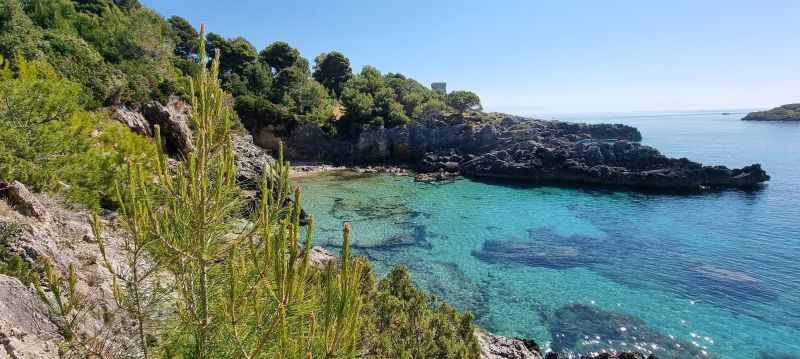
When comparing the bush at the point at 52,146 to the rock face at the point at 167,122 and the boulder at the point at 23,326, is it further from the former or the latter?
the rock face at the point at 167,122

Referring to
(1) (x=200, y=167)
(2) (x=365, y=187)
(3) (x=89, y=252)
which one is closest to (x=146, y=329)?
(1) (x=200, y=167)

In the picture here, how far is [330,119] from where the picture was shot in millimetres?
50969

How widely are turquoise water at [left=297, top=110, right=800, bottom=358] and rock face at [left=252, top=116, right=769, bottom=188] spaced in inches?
130

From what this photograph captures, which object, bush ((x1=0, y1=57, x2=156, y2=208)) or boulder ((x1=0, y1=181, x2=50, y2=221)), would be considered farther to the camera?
bush ((x1=0, y1=57, x2=156, y2=208))

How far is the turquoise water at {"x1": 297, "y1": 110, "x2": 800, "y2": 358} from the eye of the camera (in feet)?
47.1

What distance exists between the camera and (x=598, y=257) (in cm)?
2128

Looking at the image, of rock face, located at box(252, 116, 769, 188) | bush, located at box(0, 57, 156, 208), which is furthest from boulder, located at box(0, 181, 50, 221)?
rock face, located at box(252, 116, 769, 188)

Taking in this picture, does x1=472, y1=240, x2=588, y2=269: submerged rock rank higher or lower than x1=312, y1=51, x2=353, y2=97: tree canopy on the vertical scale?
lower

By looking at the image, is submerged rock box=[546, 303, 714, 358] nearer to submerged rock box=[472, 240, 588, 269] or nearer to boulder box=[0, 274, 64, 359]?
submerged rock box=[472, 240, 588, 269]

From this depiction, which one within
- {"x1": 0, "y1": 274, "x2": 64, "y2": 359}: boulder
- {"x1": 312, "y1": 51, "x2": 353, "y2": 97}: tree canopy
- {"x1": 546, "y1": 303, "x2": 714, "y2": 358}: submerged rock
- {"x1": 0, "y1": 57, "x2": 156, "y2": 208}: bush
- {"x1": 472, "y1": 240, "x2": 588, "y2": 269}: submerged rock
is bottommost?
{"x1": 546, "y1": 303, "x2": 714, "y2": 358}: submerged rock

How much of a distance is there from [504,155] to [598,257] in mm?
25442

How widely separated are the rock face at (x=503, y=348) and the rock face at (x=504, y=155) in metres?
32.2

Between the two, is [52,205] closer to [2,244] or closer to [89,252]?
[89,252]

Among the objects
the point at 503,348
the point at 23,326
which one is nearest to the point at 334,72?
the point at 503,348
